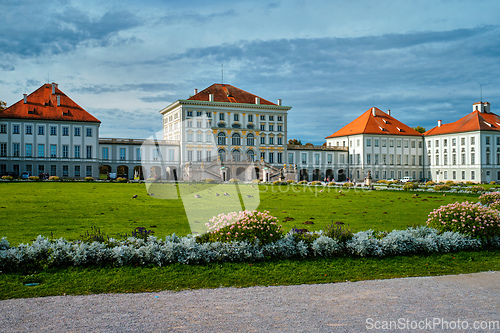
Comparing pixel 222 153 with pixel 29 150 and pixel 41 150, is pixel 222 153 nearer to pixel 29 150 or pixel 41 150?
pixel 41 150

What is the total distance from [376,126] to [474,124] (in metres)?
14.9

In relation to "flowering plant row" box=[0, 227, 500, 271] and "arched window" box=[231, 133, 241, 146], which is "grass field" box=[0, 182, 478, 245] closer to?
"flowering plant row" box=[0, 227, 500, 271]

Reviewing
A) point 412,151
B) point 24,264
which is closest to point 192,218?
point 24,264

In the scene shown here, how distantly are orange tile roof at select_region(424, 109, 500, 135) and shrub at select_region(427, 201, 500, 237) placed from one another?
60599mm

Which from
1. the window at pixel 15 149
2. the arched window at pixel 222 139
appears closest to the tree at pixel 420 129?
the arched window at pixel 222 139

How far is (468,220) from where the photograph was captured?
33.9ft

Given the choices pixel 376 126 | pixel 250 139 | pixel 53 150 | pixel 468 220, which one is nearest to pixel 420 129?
pixel 376 126

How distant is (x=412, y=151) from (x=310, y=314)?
74259 millimetres

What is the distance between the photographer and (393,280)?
7727mm

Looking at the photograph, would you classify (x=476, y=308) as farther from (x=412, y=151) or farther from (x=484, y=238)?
(x=412, y=151)

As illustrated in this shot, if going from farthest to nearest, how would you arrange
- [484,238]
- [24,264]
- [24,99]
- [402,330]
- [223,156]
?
[223,156] → [24,99] → [484,238] → [24,264] → [402,330]

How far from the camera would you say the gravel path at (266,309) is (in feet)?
17.6

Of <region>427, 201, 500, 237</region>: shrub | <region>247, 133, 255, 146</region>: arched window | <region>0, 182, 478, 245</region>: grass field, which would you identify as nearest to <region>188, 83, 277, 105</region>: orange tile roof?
<region>247, 133, 255, 146</region>: arched window

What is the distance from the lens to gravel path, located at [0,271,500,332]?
5.36 metres
